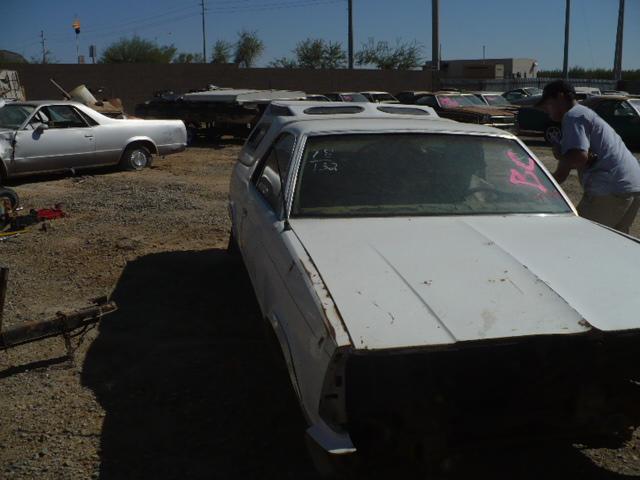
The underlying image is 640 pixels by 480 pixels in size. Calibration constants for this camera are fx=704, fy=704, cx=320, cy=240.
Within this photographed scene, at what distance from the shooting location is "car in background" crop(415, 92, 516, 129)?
18.4 m

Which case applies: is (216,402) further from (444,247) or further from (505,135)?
(505,135)

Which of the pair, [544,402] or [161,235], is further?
[161,235]

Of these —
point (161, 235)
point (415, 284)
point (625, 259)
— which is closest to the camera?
point (415, 284)

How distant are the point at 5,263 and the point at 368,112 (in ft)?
12.9

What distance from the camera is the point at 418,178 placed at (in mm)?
4152

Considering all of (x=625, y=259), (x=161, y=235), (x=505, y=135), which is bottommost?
(x=161, y=235)

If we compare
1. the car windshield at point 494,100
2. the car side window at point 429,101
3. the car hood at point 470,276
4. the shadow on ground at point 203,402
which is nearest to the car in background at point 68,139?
the shadow on ground at point 203,402

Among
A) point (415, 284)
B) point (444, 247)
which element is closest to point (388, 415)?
point (415, 284)

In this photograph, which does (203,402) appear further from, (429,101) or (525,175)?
(429,101)

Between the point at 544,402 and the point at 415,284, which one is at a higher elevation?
the point at 415,284

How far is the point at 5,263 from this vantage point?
674 centimetres

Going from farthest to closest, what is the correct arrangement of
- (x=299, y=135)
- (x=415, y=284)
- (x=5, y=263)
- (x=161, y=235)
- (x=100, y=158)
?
(x=100, y=158) → (x=161, y=235) → (x=5, y=263) → (x=299, y=135) → (x=415, y=284)

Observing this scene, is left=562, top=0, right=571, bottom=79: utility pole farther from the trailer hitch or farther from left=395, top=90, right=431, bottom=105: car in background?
the trailer hitch

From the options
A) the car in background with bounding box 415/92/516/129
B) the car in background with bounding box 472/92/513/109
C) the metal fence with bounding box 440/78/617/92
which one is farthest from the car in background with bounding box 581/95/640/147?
the metal fence with bounding box 440/78/617/92
